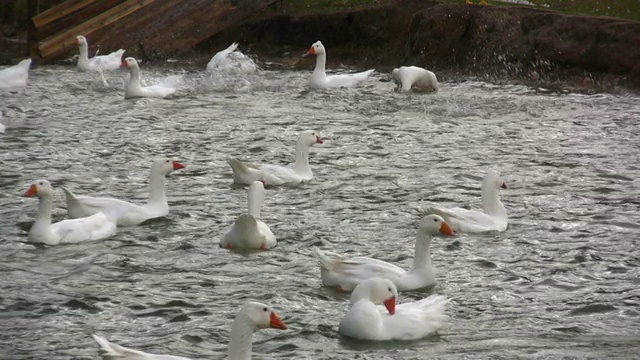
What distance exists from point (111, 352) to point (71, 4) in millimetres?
19075

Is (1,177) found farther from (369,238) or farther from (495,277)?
(495,277)

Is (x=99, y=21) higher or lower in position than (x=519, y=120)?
higher

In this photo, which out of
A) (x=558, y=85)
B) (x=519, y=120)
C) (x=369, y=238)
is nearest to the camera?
(x=369, y=238)

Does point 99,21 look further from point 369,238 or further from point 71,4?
point 369,238

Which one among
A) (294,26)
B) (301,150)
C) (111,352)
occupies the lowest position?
(111,352)

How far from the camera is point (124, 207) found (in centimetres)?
1214

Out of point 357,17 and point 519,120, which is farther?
point 357,17

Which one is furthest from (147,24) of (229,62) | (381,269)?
(381,269)

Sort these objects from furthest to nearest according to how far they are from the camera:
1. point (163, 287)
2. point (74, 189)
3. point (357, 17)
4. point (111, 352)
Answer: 1. point (357, 17)
2. point (74, 189)
3. point (163, 287)
4. point (111, 352)

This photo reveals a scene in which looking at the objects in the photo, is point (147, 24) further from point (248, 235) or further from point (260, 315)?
point (260, 315)

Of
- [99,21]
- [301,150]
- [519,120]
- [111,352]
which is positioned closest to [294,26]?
[99,21]

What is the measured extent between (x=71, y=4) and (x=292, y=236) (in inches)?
592

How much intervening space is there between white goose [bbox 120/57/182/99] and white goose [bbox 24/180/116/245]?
8.56 meters

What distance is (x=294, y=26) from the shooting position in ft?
81.5
